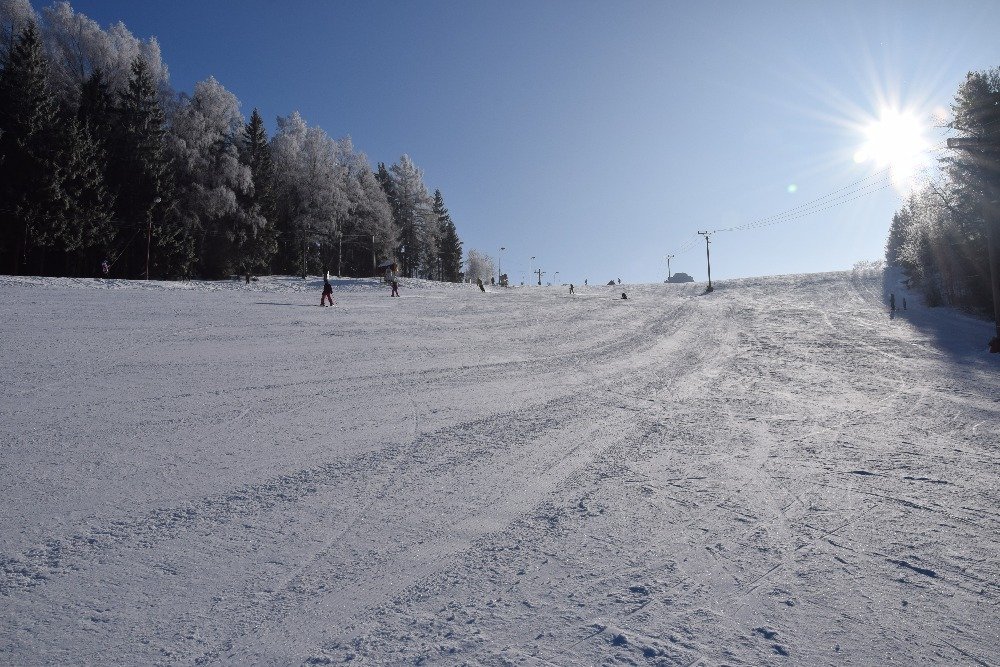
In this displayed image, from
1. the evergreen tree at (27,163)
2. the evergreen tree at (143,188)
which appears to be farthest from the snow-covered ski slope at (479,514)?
the evergreen tree at (143,188)

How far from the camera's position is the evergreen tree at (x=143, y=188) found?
121ft

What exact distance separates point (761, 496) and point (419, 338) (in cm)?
1168

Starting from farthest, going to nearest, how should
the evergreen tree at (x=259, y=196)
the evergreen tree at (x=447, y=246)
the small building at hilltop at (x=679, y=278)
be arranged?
1. the small building at hilltop at (x=679, y=278)
2. the evergreen tree at (x=447, y=246)
3. the evergreen tree at (x=259, y=196)

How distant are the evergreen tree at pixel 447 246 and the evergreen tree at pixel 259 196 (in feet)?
102

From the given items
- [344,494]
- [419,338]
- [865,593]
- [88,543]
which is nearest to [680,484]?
[865,593]

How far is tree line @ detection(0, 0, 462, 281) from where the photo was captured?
103ft

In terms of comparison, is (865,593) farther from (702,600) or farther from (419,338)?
(419,338)

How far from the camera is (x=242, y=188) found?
42406mm

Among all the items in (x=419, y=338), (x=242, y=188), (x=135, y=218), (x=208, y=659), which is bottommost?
(x=208, y=659)

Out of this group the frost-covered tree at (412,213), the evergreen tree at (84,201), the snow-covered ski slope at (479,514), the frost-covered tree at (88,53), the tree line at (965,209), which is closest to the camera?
the snow-covered ski slope at (479,514)

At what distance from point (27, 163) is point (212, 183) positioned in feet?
38.9

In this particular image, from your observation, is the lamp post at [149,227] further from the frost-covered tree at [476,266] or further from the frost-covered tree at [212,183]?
the frost-covered tree at [476,266]

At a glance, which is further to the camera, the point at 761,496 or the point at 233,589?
the point at 761,496

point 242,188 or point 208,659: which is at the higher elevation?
Result: point 242,188
